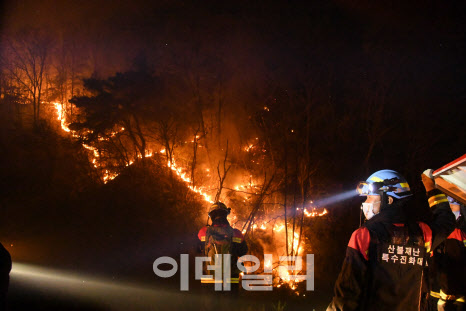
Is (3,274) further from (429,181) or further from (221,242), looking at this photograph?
(429,181)

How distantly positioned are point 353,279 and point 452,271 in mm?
2741

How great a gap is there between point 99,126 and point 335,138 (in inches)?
423

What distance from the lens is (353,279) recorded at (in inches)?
98.4

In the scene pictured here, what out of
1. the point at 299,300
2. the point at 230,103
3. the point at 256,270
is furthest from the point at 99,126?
the point at 299,300

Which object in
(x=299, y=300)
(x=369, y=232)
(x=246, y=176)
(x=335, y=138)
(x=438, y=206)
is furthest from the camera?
(x=246, y=176)

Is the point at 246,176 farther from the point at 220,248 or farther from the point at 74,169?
the point at 74,169

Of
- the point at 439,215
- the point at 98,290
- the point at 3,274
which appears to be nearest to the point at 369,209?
the point at 439,215

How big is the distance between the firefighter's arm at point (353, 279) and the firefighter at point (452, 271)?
254 cm

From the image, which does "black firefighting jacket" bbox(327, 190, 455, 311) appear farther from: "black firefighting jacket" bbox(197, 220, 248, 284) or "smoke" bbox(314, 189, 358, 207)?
"smoke" bbox(314, 189, 358, 207)

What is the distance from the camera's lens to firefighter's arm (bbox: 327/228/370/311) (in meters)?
2.49

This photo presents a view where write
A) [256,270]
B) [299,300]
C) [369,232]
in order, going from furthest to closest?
[256,270], [299,300], [369,232]

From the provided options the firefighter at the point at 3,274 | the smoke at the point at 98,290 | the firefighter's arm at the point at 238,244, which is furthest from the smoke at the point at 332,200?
the firefighter at the point at 3,274

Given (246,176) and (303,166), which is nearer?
(303,166)

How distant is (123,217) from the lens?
11.7 metres
